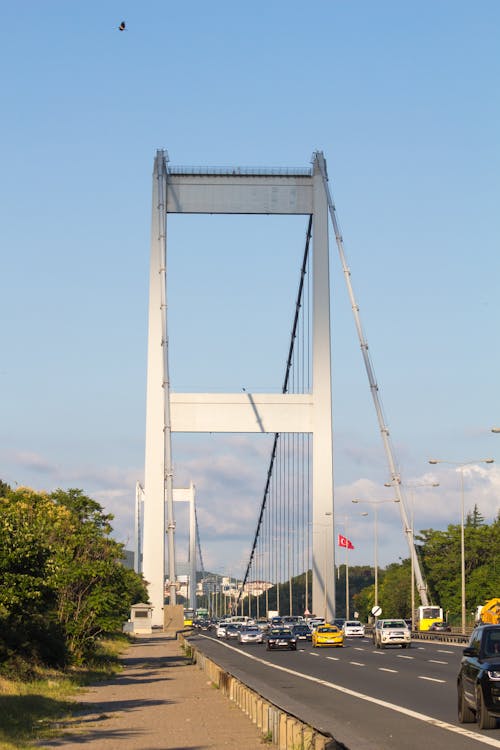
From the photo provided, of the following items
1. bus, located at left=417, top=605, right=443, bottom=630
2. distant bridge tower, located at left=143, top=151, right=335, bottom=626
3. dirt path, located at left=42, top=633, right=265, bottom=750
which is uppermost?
distant bridge tower, located at left=143, top=151, right=335, bottom=626

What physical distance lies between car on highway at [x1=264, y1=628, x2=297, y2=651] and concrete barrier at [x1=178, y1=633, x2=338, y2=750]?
1221 inches

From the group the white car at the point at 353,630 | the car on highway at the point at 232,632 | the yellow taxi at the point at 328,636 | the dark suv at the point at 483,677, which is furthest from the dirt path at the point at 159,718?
the car on highway at the point at 232,632

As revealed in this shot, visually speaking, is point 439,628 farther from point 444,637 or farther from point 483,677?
point 483,677

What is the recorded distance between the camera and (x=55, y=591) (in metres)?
37.4

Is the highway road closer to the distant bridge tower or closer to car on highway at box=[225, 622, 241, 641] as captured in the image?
the distant bridge tower

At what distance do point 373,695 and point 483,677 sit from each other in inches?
406

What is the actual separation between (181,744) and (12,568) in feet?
42.9

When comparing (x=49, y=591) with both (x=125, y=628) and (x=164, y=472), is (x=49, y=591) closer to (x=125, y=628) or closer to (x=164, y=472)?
(x=164, y=472)

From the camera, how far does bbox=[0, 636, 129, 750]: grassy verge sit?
2075cm

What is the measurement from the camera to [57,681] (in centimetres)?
3447

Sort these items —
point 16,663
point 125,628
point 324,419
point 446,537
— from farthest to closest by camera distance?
point 446,537
point 125,628
point 324,419
point 16,663

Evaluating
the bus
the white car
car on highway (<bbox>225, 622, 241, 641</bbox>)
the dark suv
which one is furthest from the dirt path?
car on highway (<bbox>225, 622, 241, 641</bbox>)

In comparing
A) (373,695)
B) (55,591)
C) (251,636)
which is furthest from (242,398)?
(373,695)

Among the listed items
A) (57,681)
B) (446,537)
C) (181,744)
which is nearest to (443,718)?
(181,744)
